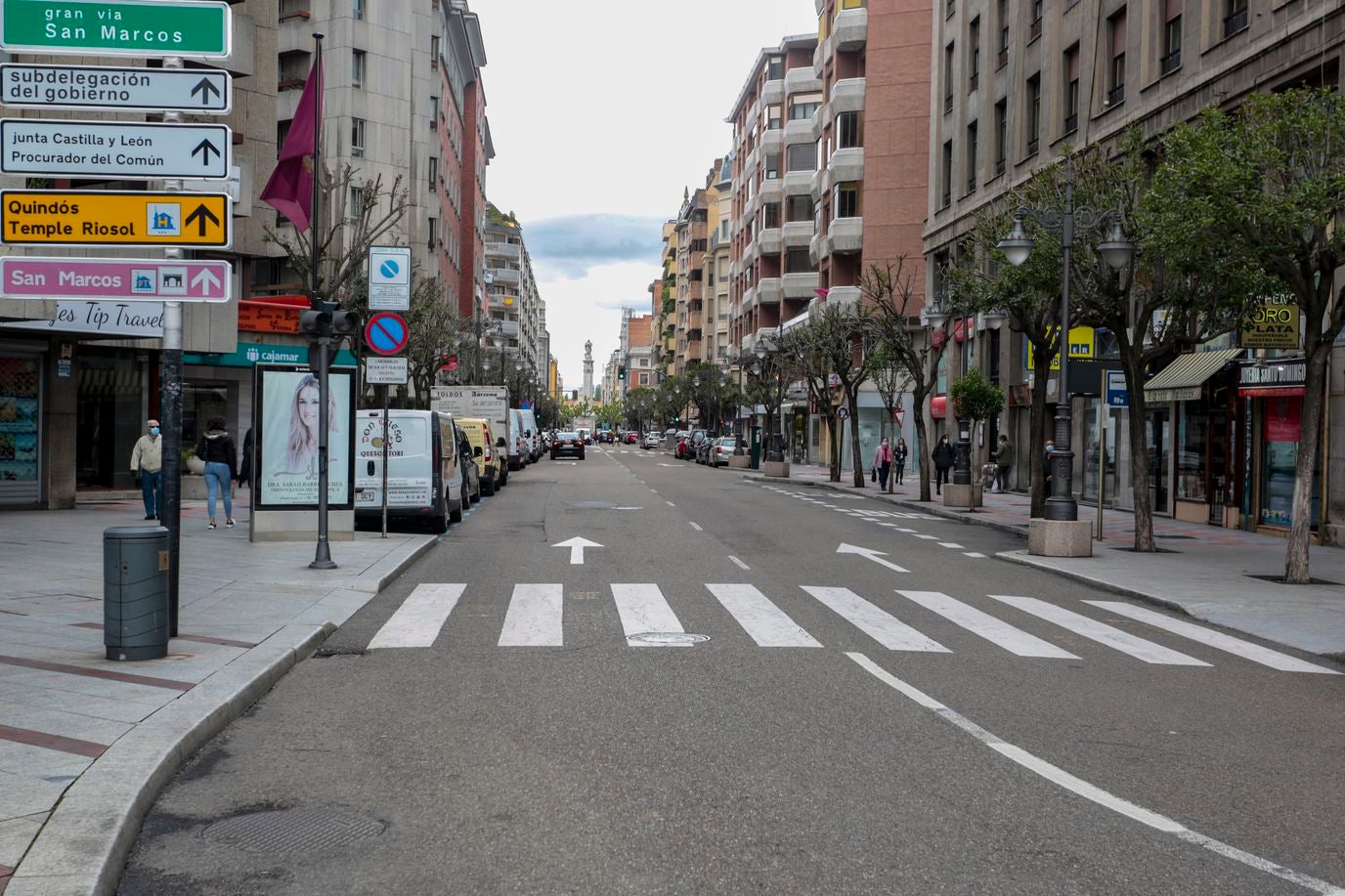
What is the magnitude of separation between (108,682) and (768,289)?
67.0 metres

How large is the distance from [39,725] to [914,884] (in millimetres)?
4346

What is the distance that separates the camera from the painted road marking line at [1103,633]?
9.53 meters

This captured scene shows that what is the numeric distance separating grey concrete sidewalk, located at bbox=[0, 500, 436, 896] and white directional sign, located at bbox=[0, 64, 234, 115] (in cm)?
369

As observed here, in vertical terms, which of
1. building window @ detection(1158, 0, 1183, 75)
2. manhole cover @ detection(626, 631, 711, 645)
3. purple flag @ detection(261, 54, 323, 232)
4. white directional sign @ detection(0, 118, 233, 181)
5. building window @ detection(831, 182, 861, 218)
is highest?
building window @ detection(831, 182, 861, 218)

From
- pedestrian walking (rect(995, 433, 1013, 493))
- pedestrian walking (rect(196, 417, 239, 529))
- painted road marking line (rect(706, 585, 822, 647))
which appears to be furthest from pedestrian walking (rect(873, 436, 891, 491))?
painted road marking line (rect(706, 585, 822, 647))

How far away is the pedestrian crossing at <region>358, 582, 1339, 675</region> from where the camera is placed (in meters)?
9.63

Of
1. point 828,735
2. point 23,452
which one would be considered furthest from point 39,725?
point 23,452

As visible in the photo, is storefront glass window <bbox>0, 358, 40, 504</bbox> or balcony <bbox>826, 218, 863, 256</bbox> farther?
balcony <bbox>826, 218, 863, 256</bbox>

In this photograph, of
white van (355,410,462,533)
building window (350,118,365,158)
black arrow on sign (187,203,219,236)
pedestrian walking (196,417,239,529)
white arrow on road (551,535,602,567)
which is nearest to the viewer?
black arrow on sign (187,203,219,236)

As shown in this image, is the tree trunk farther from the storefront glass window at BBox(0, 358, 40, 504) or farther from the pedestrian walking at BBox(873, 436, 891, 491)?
the pedestrian walking at BBox(873, 436, 891, 491)

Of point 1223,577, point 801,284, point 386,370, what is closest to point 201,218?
point 386,370

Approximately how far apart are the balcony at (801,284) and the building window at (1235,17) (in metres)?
42.8

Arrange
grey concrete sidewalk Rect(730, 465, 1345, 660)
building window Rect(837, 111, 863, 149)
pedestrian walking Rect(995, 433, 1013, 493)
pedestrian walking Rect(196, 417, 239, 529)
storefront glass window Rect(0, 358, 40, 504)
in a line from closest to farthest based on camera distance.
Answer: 1. grey concrete sidewalk Rect(730, 465, 1345, 660)
2. pedestrian walking Rect(196, 417, 239, 529)
3. storefront glass window Rect(0, 358, 40, 504)
4. pedestrian walking Rect(995, 433, 1013, 493)
5. building window Rect(837, 111, 863, 149)

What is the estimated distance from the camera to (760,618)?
1091 centimetres
